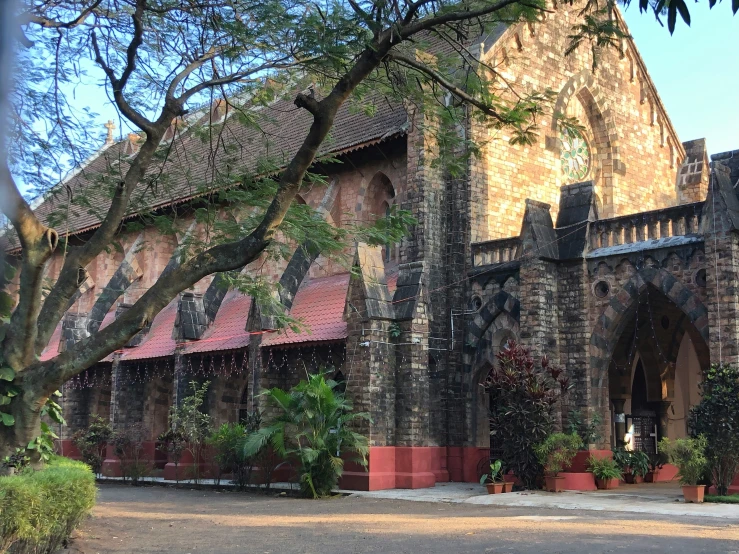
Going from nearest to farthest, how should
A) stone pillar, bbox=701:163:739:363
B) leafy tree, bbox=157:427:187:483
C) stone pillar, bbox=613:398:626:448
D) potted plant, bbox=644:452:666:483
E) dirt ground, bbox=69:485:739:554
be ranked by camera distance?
1. dirt ground, bbox=69:485:739:554
2. stone pillar, bbox=701:163:739:363
3. potted plant, bbox=644:452:666:483
4. stone pillar, bbox=613:398:626:448
5. leafy tree, bbox=157:427:187:483

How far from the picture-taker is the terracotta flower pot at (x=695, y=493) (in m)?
15.2

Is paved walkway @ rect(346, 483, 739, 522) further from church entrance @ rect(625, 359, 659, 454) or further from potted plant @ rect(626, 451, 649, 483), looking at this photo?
church entrance @ rect(625, 359, 659, 454)

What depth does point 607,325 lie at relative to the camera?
750 inches

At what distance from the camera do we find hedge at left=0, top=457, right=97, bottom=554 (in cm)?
854

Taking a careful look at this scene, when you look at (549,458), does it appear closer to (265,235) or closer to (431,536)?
(431,536)

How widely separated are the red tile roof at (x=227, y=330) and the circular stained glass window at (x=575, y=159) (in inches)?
388

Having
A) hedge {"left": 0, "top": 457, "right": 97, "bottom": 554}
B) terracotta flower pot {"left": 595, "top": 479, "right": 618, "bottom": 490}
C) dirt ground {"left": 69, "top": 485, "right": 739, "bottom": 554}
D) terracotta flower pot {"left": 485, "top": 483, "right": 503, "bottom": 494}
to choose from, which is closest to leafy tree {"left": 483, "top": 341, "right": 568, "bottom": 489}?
terracotta flower pot {"left": 485, "top": 483, "right": 503, "bottom": 494}

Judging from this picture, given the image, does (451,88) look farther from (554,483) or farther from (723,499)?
(554,483)

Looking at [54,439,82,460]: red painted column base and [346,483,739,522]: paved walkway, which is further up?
[54,439,82,460]: red painted column base

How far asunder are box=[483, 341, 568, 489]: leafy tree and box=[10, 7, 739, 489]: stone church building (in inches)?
59.7

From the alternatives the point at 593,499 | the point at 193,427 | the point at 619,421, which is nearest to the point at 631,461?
the point at 619,421

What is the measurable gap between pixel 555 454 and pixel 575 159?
11.1 m

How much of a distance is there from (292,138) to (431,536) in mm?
17160

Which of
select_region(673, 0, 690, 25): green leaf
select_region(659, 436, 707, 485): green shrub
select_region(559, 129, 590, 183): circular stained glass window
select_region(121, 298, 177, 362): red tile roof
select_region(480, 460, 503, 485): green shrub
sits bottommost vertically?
select_region(480, 460, 503, 485): green shrub
